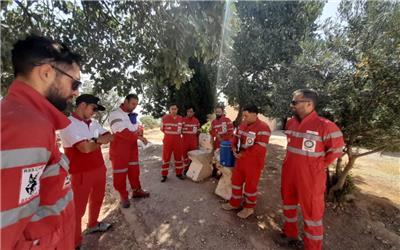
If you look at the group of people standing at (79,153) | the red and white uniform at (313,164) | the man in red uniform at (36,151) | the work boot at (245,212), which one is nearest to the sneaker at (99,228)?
the group of people standing at (79,153)

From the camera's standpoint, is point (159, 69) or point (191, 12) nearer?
point (191, 12)

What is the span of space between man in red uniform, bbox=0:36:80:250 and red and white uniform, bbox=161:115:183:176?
4382 millimetres

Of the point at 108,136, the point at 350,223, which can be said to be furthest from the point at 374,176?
the point at 108,136

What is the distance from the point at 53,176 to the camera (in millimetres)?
1581

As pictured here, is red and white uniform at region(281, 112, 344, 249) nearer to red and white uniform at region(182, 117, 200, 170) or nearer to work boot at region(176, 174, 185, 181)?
work boot at region(176, 174, 185, 181)

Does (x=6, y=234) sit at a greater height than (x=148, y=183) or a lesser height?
greater

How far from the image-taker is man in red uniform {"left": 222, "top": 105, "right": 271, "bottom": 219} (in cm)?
440

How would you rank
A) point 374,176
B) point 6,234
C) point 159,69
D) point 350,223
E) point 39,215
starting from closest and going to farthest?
point 6,234
point 39,215
point 159,69
point 350,223
point 374,176

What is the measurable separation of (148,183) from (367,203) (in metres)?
5.36

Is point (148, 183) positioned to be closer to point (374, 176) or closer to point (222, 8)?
point (222, 8)

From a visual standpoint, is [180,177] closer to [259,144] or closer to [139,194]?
[139,194]

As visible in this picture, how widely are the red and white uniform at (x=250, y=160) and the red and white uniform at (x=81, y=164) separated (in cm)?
242

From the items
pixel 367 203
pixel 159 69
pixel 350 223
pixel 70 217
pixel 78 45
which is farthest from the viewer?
pixel 367 203

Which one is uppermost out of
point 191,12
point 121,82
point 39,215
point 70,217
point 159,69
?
point 191,12
